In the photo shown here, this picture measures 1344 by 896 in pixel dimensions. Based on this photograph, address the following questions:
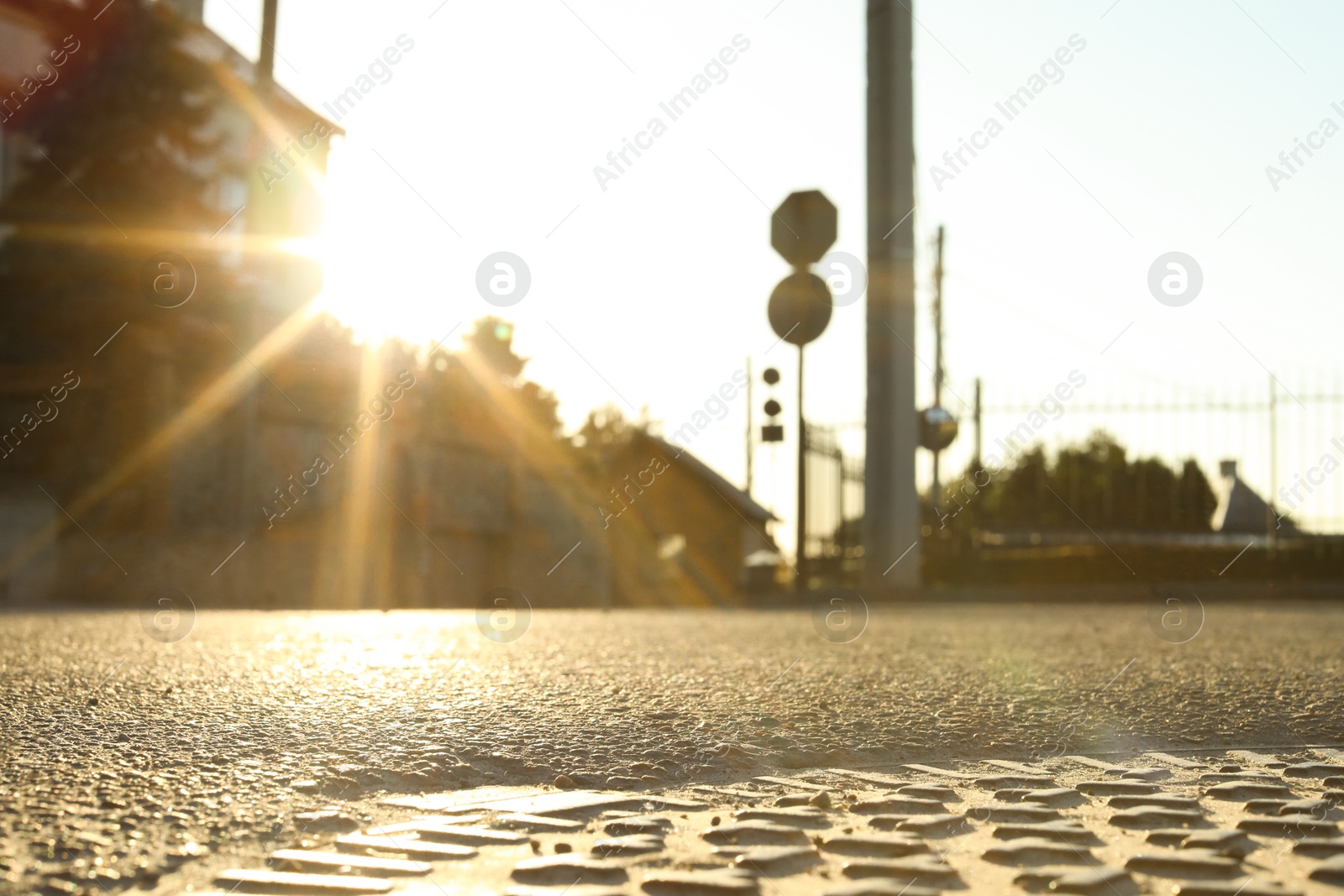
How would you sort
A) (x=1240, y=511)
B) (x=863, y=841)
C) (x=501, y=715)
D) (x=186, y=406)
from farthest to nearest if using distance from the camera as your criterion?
(x=1240, y=511), (x=186, y=406), (x=501, y=715), (x=863, y=841)

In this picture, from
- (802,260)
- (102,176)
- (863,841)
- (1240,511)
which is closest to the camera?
(863,841)

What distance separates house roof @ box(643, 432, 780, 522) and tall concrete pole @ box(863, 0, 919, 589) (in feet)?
→ 78.6

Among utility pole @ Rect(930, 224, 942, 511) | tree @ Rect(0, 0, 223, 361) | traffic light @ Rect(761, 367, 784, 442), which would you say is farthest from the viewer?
utility pole @ Rect(930, 224, 942, 511)

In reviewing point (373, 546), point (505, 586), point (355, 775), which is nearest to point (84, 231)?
point (373, 546)

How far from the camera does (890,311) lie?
13.5m

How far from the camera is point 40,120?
15.7m

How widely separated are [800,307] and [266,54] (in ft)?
34.5

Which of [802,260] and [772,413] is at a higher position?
[802,260]

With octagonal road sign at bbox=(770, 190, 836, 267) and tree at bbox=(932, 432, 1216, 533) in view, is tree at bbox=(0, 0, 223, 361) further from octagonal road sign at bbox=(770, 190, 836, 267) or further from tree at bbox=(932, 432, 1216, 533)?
tree at bbox=(932, 432, 1216, 533)

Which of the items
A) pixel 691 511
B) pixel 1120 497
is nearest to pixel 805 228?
pixel 1120 497

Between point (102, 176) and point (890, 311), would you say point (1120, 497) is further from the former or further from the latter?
point (102, 176)

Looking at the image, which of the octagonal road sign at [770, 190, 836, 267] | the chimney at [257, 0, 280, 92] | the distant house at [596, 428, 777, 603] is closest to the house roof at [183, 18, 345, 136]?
the chimney at [257, 0, 280, 92]

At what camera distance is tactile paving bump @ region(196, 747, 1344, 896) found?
1.81 m

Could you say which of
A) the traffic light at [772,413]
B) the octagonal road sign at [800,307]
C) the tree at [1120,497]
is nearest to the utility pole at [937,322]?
the tree at [1120,497]
